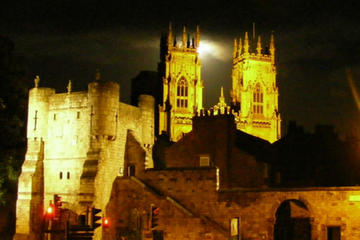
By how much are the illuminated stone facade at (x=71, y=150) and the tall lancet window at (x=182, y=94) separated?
43862mm

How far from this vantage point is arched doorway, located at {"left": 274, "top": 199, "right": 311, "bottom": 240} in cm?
4041

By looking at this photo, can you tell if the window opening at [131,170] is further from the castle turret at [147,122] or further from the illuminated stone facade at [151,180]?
the castle turret at [147,122]

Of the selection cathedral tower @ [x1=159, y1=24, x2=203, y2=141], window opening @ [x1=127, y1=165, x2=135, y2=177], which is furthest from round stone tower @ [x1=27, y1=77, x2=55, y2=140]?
cathedral tower @ [x1=159, y1=24, x2=203, y2=141]

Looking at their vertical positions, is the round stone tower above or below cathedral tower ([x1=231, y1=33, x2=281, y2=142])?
below

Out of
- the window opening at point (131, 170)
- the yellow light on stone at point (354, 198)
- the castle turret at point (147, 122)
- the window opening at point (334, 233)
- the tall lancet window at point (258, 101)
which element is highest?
the tall lancet window at point (258, 101)

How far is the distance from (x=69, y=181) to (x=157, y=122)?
43176 mm

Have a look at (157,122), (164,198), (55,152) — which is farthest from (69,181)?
(157,122)

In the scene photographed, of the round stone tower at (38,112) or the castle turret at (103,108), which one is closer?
the castle turret at (103,108)

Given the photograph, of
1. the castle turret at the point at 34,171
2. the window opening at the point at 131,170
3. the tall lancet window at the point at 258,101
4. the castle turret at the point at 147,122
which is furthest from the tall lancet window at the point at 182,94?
the castle turret at the point at 34,171

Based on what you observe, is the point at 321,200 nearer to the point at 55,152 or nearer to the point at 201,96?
the point at 55,152

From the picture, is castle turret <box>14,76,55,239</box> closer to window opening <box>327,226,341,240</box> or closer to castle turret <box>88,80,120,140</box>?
castle turret <box>88,80,120,140</box>

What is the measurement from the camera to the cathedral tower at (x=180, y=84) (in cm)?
8675

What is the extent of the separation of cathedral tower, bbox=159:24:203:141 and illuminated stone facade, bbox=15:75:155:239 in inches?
1618

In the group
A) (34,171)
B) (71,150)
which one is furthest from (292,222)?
(34,171)
